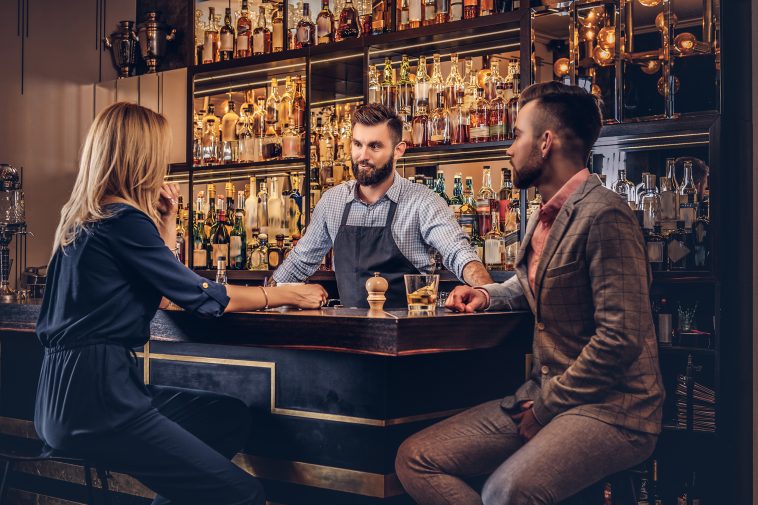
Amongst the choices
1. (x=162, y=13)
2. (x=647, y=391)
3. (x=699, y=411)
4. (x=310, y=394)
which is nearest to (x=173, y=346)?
(x=310, y=394)

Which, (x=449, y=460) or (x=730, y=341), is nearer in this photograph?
(x=449, y=460)

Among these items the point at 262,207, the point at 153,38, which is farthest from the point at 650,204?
the point at 153,38

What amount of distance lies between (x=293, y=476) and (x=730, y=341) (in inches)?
68.3

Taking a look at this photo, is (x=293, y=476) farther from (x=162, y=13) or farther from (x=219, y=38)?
(x=162, y=13)

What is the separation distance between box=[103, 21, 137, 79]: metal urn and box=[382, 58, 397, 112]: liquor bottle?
2.35 meters

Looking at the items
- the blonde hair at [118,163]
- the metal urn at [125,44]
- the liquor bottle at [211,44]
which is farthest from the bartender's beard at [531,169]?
the metal urn at [125,44]

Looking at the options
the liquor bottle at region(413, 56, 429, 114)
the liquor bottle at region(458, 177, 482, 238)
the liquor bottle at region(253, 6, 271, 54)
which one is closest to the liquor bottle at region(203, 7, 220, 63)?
the liquor bottle at region(253, 6, 271, 54)

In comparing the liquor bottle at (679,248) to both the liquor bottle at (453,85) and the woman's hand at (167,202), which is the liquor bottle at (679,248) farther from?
the woman's hand at (167,202)

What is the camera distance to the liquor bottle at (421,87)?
4.38 meters

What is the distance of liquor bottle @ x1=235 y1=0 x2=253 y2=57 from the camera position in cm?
525

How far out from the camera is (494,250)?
409 centimetres

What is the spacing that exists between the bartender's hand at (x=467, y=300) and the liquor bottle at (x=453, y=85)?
1.87 m

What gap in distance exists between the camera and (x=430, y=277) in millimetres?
2646

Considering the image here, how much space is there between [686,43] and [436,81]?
1.30 meters
